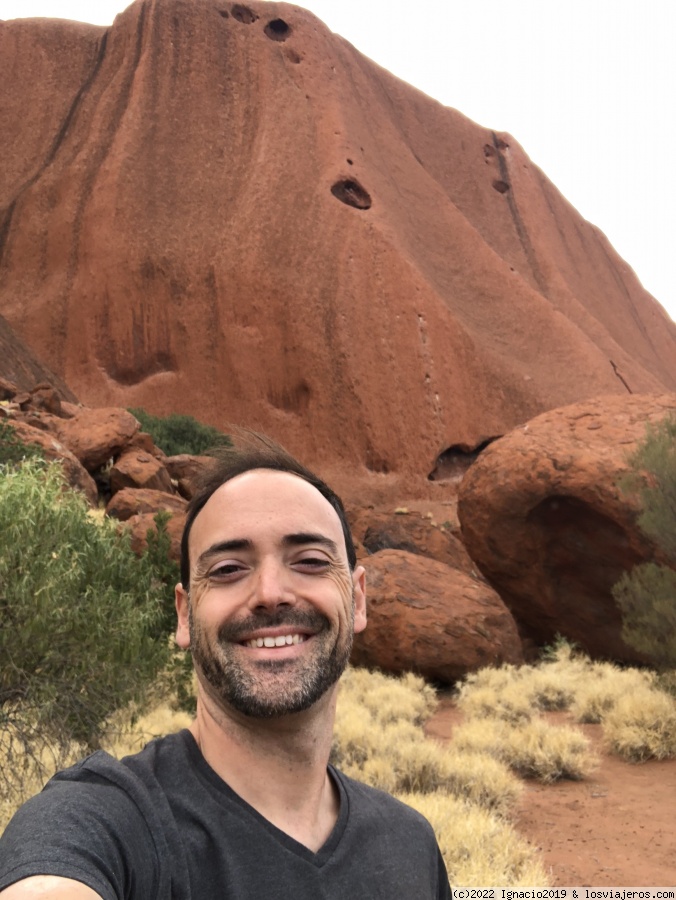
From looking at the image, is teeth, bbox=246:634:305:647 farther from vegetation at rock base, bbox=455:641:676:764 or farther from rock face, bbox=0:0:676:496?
rock face, bbox=0:0:676:496

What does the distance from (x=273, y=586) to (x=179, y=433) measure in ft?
81.5

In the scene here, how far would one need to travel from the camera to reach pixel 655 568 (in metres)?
9.74

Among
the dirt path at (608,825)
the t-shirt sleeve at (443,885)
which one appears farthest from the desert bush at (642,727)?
the t-shirt sleeve at (443,885)

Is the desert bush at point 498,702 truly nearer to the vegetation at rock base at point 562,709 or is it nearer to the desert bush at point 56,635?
the vegetation at rock base at point 562,709

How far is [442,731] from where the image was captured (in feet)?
28.5

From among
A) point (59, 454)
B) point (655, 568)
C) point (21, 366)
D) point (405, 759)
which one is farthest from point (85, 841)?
point (21, 366)

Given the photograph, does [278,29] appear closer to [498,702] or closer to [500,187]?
[500,187]

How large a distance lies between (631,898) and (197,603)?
3889 millimetres

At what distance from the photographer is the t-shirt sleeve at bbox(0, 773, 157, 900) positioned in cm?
122

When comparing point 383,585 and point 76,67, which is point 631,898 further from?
point 76,67

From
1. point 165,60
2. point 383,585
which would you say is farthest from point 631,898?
point 165,60

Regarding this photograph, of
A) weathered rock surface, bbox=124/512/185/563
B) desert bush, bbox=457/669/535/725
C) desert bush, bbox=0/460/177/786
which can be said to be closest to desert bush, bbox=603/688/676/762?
desert bush, bbox=457/669/535/725

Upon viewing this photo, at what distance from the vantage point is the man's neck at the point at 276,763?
5.27 feet

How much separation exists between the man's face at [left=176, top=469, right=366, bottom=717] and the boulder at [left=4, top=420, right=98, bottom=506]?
13.1 m
